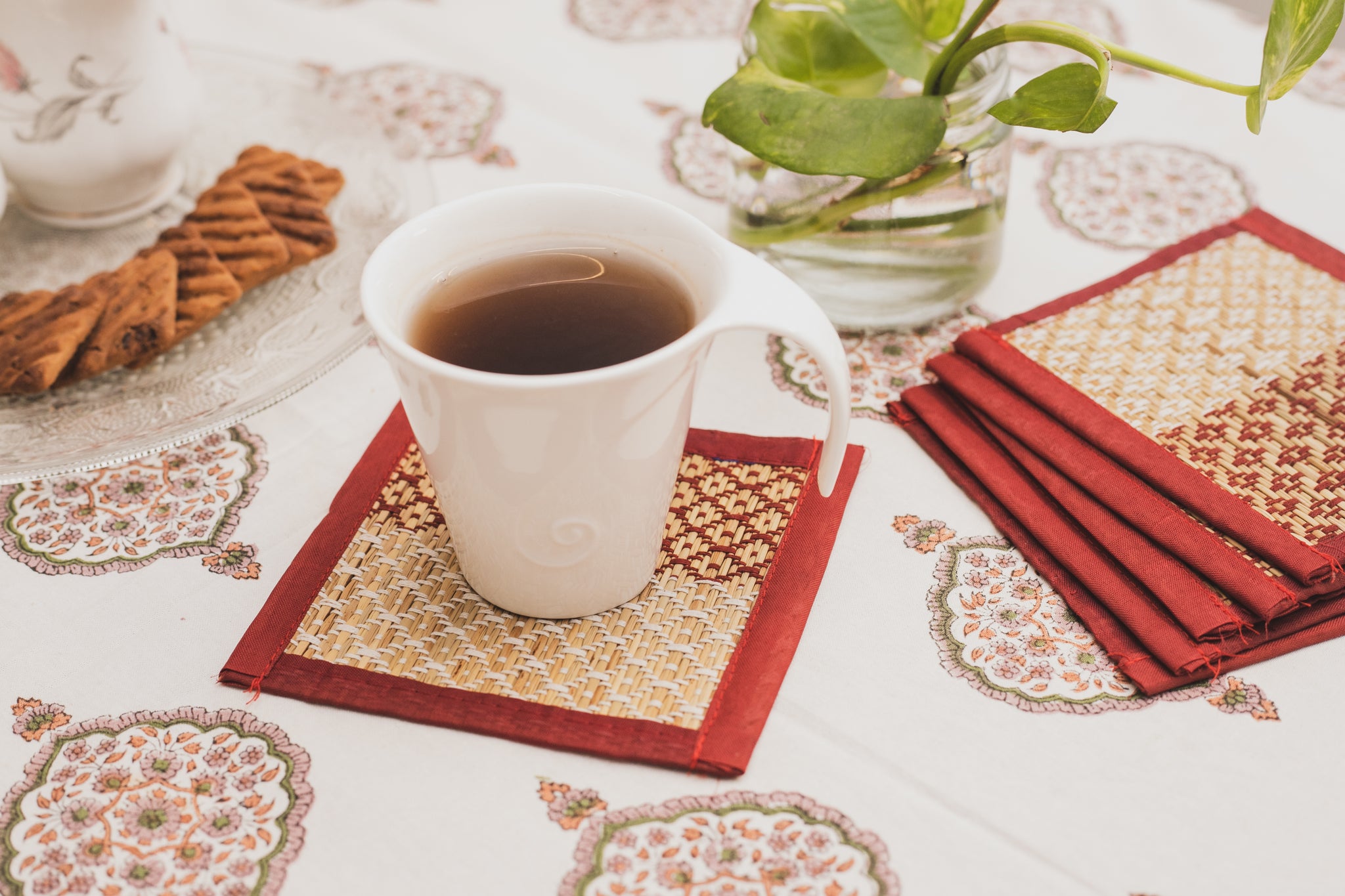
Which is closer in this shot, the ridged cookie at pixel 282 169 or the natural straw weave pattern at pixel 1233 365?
the natural straw weave pattern at pixel 1233 365

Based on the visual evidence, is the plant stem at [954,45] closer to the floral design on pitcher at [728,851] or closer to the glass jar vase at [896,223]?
the glass jar vase at [896,223]

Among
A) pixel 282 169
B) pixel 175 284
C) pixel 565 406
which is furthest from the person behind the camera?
pixel 282 169

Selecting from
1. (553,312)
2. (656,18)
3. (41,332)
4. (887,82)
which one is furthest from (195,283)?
(656,18)

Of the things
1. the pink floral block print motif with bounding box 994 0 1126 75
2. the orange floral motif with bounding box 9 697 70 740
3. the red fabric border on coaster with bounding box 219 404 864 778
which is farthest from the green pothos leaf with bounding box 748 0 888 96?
the orange floral motif with bounding box 9 697 70 740

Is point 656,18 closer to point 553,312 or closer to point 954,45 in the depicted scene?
point 954,45

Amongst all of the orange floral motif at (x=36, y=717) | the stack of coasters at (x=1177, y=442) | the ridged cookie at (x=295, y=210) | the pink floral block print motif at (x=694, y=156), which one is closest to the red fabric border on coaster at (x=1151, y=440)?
the stack of coasters at (x=1177, y=442)

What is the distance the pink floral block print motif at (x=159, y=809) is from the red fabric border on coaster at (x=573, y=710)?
38 mm

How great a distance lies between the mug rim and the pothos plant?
0.53 ft

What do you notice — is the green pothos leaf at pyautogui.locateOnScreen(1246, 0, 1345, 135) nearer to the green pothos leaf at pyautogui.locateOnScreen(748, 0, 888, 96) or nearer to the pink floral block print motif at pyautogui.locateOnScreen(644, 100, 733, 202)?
the green pothos leaf at pyautogui.locateOnScreen(748, 0, 888, 96)

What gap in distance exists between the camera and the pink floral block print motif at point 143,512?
755 mm

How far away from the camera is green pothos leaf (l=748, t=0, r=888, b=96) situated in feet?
2.76

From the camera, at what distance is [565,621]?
69 cm

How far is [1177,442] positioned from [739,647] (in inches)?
13.8

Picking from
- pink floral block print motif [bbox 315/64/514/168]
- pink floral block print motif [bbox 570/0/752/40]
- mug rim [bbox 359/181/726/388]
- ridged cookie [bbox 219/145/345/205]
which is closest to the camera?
mug rim [bbox 359/181/726/388]
